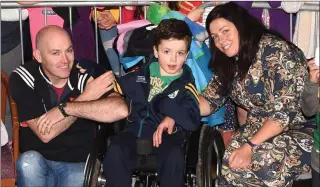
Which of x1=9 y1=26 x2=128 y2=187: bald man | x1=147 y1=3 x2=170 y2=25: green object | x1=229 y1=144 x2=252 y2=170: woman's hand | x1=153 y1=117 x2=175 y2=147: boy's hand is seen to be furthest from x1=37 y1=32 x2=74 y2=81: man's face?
x1=229 y1=144 x2=252 y2=170: woman's hand

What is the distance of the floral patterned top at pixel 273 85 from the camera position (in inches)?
196

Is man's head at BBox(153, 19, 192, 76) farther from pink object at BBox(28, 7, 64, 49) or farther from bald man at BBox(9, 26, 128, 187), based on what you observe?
pink object at BBox(28, 7, 64, 49)

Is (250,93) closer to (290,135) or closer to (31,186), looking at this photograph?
(290,135)

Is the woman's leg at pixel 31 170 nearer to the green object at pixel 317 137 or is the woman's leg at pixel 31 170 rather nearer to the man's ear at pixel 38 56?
the man's ear at pixel 38 56

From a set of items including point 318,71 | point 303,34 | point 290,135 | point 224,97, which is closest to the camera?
point 318,71

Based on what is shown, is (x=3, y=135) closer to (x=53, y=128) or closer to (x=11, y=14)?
(x=53, y=128)

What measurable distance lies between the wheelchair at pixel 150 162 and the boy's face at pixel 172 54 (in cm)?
41

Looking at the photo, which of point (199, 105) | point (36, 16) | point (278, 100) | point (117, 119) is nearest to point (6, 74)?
point (36, 16)

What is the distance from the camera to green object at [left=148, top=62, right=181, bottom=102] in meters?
5.14

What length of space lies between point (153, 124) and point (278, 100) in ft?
2.50

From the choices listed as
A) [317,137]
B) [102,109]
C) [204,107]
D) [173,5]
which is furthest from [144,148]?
[173,5]

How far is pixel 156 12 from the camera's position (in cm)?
548

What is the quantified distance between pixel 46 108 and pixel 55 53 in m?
0.35

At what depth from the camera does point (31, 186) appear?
5.29 m
